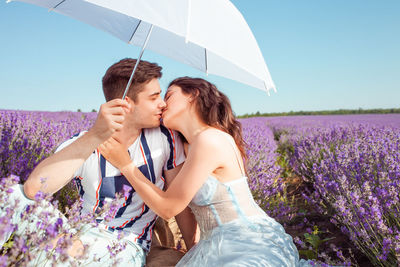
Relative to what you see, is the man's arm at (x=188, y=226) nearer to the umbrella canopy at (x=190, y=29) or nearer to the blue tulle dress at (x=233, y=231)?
the blue tulle dress at (x=233, y=231)

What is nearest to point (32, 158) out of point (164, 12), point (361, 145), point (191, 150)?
point (191, 150)

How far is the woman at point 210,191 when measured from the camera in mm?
1608

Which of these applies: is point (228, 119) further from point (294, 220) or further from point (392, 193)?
point (294, 220)

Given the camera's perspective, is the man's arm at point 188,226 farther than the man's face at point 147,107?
Yes

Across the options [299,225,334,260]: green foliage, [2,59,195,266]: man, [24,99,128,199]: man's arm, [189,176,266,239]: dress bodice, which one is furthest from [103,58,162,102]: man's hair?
[299,225,334,260]: green foliage

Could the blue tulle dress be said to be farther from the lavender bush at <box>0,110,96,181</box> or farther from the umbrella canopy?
the lavender bush at <box>0,110,96,181</box>

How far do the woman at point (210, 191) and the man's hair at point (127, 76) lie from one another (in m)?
0.19

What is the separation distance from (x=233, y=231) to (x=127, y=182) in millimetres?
697

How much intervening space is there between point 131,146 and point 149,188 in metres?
0.40

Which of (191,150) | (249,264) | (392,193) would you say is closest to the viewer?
(249,264)

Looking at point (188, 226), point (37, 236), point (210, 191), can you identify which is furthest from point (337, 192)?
point (37, 236)

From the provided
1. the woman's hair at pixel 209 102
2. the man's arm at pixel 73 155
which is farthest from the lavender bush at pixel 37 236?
the woman's hair at pixel 209 102

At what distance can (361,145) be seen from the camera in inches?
128

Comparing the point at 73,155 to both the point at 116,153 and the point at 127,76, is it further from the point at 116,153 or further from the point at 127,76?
the point at 127,76
